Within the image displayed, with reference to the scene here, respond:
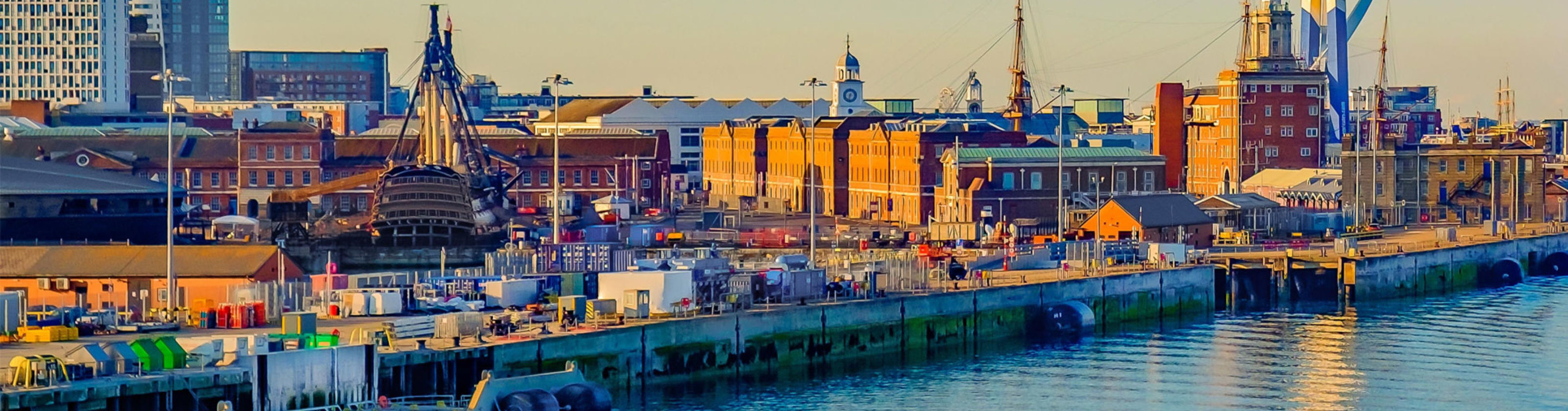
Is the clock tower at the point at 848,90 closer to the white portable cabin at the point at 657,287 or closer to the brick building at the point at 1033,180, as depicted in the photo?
the brick building at the point at 1033,180

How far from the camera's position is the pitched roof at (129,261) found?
2768 inches

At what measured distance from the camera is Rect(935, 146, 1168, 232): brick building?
11394 cm

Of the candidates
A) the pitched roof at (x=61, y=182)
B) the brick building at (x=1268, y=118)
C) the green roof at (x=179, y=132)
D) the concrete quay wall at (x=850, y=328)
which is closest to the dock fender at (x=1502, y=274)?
the concrete quay wall at (x=850, y=328)

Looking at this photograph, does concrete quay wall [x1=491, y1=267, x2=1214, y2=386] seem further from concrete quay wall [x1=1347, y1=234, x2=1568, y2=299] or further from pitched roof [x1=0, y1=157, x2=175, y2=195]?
pitched roof [x1=0, y1=157, x2=175, y2=195]

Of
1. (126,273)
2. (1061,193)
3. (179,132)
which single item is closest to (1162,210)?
(1061,193)

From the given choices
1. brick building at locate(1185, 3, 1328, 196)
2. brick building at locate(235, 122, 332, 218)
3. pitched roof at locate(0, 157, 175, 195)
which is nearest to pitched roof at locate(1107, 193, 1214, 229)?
brick building at locate(1185, 3, 1328, 196)

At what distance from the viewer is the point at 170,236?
5841 centimetres

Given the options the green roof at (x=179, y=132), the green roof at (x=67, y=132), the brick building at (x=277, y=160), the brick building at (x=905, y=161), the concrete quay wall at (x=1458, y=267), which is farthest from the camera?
the green roof at (x=179, y=132)

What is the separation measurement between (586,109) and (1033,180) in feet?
243

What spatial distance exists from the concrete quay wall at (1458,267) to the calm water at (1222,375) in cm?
1145

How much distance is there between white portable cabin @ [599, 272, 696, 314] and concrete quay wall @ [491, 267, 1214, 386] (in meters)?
1.41

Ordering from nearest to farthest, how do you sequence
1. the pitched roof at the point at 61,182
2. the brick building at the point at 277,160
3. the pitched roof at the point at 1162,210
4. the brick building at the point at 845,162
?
1. the pitched roof at the point at 61,182
2. the pitched roof at the point at 1162,210
3. the brick building at the point at 845,162
4. the brick building at the point at 277,160

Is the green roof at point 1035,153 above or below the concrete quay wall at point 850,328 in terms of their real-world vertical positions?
above

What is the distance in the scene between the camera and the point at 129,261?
71000mm
